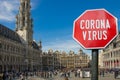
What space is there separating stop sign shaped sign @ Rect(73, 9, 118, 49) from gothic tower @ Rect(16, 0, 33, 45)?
101234mm

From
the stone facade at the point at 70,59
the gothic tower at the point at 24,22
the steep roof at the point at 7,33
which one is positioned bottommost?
the stone facade at the point at 70,59

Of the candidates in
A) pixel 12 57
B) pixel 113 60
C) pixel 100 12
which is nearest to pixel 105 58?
pixel 113 60

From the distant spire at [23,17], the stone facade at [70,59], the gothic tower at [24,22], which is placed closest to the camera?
the gothic tower at [24,22]

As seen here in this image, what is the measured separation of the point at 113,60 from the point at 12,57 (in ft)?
130

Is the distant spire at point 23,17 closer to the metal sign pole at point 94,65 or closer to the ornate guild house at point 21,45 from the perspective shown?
the ornate guild house at point 21,45

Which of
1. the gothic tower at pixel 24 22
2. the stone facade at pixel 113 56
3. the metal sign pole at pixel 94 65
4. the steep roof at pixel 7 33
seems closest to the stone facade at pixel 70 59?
the stone facade at pixel 113 56

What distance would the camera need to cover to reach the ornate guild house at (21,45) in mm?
82637

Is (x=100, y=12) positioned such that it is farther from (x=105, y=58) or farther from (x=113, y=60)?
(x=105, y=58)

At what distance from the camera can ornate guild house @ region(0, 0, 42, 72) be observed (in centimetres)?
8264

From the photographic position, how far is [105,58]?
117m

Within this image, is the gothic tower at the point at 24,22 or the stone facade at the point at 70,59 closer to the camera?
the gothic tower at the point at 24,22

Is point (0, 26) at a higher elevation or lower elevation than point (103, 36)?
higher

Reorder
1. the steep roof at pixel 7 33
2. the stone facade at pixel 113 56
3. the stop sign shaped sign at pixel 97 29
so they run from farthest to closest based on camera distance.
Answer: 1. the stone facade at pixel 113 56
2. the steep roof at pixel 7 33
3. the stop sign shaped sign at pixel 97 29

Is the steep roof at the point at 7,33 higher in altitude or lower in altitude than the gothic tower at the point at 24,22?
lower
